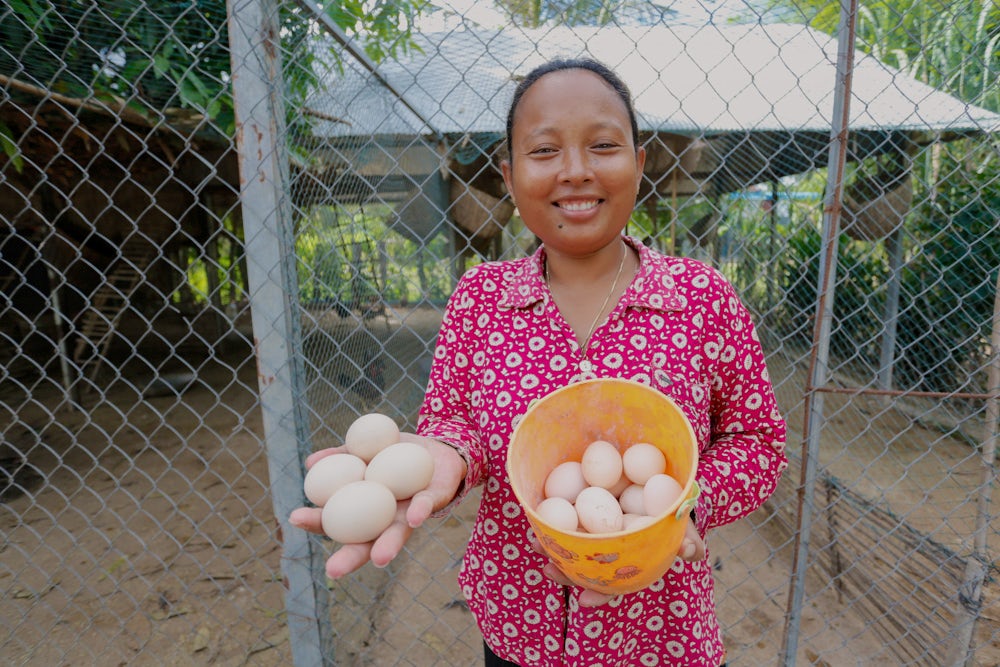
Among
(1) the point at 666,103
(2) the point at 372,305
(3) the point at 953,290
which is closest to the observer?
(2) the point at 372,305

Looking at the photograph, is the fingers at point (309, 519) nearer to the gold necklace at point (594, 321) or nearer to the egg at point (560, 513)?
the egg at point (560, 513)

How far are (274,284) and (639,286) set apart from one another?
943 mm

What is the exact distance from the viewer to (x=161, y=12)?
2613 millimetres

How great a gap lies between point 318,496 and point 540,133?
0.78 metres

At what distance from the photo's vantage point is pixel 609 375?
1100mm

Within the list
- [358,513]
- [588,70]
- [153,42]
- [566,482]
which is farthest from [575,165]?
[153,42]

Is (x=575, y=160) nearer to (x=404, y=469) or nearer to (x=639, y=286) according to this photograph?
(x=639, y=286)

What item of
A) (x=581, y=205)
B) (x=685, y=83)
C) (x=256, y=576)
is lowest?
(x=256, y=576)

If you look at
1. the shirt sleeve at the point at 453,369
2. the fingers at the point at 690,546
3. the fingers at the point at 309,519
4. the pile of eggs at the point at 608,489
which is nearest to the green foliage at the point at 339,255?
the shirt sleeve at the point at 453,369

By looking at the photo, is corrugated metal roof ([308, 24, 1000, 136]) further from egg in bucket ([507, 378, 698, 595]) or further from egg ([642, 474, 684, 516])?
egg ([642, 474, 684, 516])

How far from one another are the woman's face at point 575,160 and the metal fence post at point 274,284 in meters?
0.73

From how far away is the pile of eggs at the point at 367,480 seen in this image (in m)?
0.95

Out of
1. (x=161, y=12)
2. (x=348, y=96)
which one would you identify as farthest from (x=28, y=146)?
(x=348, y=96)

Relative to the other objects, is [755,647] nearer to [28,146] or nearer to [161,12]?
[161,12]
